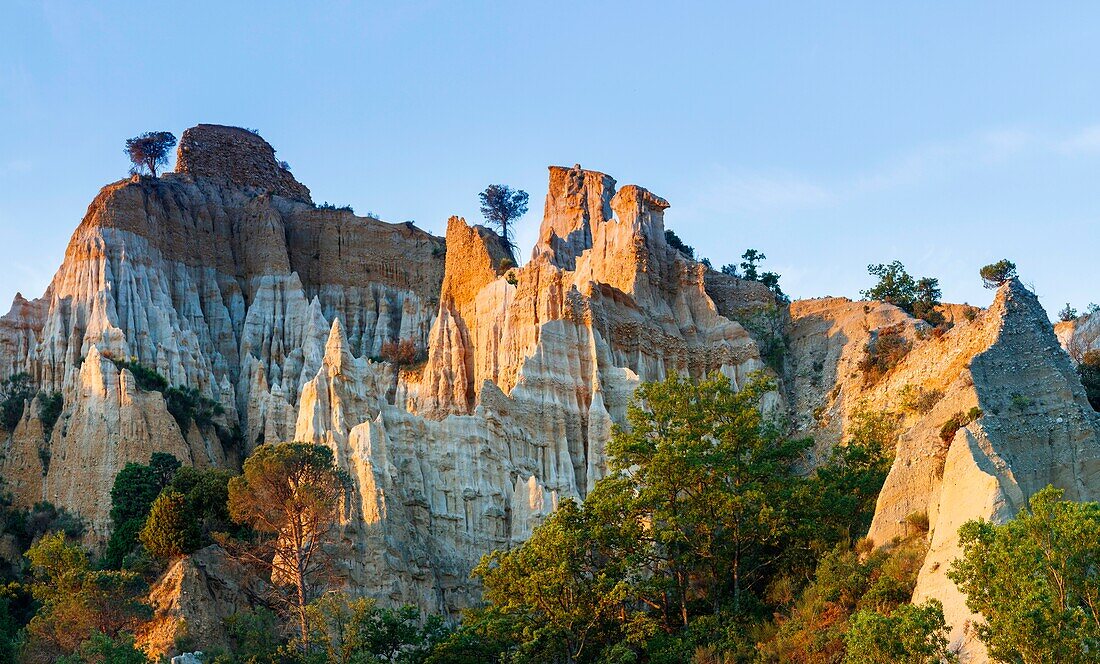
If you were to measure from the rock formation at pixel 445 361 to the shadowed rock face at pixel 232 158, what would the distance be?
0.14 m

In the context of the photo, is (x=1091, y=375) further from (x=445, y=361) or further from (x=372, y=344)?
(x=372, y=344)

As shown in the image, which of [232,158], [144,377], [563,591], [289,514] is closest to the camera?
[563,591]

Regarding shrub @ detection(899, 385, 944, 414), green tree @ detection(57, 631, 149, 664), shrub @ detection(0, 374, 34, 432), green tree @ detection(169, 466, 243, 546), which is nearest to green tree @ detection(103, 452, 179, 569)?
green tree @ detection(169, 466, 243, 546)

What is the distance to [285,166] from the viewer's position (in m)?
75.8

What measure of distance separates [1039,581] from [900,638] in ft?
8.42

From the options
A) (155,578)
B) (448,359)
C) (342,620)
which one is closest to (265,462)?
(155,578)

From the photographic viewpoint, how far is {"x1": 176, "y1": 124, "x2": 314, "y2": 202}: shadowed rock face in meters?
71.2

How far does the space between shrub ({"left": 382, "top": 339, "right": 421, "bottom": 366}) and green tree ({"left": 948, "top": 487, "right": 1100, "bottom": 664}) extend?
3743 centimetres

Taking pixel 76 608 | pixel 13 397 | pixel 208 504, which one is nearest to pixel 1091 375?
pixel 208 504

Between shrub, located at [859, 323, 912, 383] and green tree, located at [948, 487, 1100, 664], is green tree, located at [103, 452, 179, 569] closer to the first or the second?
shrub, located at [859, 323, 912, 383]

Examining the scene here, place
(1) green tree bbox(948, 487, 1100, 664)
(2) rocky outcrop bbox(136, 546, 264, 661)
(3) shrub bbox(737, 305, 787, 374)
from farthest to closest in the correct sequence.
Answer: (3) shrub bbox(737, 305, 787, 374) < (2) rocky outcrop bbox(136, 546, 264, 661) < (1) green tree bbox(948, 487, 1100, 664)

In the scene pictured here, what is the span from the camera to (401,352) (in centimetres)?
6003

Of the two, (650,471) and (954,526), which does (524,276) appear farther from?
(954,526)

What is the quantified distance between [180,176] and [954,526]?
49.9 m
